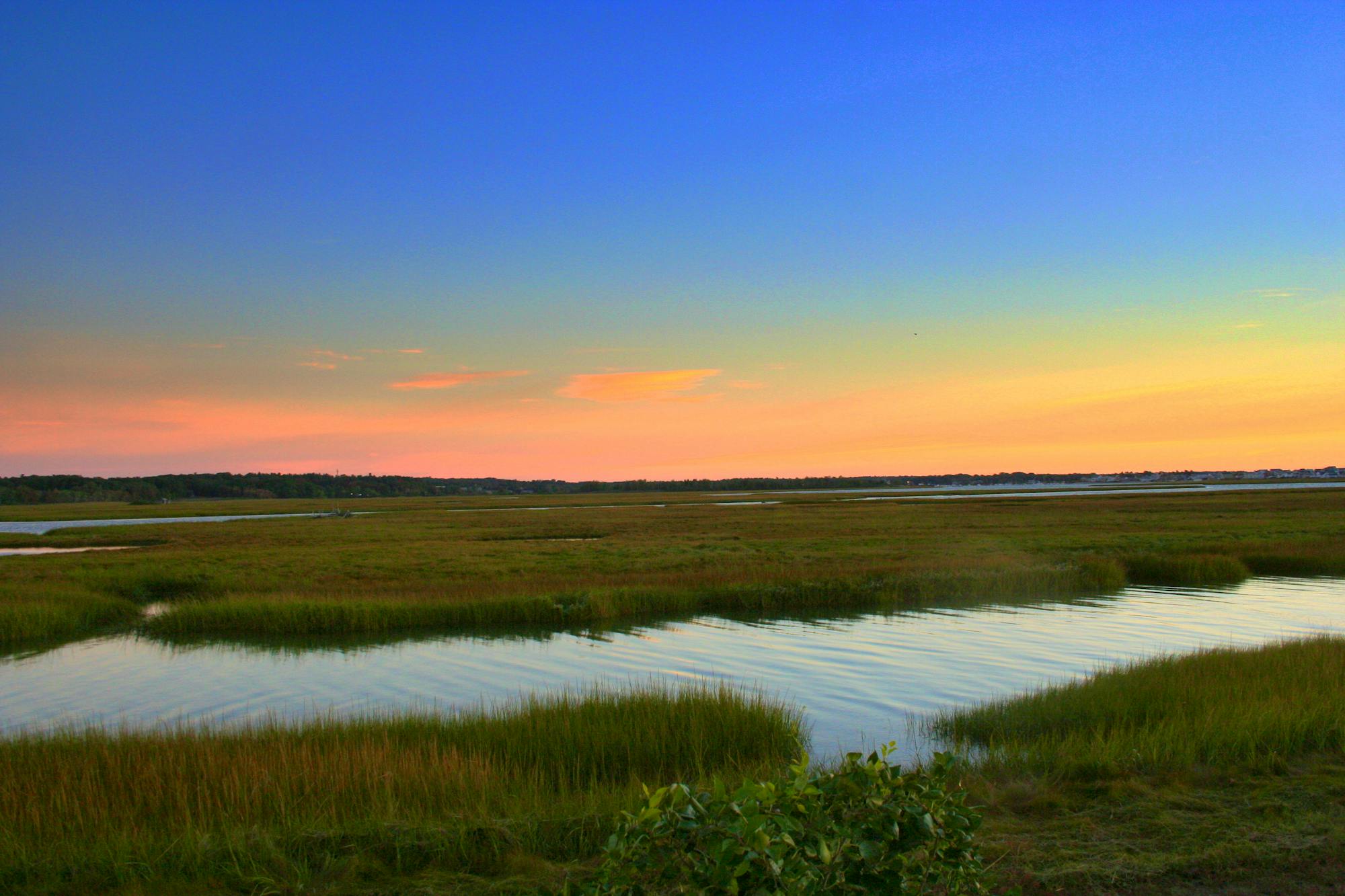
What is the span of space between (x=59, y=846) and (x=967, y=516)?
6764 cm

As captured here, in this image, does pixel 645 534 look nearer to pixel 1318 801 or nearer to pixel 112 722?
pixel 112 722

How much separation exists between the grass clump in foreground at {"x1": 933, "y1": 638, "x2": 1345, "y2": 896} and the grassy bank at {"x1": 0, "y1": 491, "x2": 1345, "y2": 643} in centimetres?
1449

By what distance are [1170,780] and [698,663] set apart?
11.2 m

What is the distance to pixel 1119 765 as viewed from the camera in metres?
9.18

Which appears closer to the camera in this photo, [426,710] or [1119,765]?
[1119,765]

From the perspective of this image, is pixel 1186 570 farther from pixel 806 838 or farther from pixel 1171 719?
pixel 806 838

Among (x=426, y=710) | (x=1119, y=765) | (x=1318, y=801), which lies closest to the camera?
(x=1318, y=801)

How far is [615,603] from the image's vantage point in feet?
86.8

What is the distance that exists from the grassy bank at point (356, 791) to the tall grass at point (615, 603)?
1260 centimetres

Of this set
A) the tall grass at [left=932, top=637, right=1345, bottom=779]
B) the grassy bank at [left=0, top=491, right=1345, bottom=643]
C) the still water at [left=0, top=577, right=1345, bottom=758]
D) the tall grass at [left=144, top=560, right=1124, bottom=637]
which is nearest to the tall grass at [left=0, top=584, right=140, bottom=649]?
the grassy bank at [left=0, top=491, right=1345, bottom=643]

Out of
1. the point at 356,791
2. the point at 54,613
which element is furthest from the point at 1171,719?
the point at 54,613

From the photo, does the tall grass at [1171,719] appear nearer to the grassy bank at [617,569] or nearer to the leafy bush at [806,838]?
the leafy bush at [806,838]

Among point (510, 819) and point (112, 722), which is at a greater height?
point (510, 819)

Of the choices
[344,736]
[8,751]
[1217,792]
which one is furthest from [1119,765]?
[8,751]
